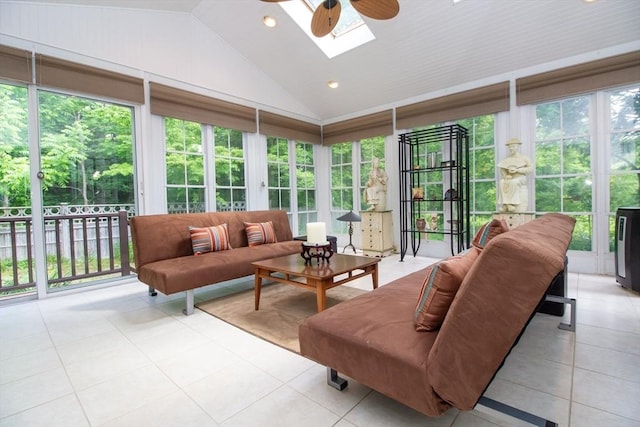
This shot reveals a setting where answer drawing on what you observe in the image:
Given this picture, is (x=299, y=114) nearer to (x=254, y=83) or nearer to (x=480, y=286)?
(x=254, y=83)

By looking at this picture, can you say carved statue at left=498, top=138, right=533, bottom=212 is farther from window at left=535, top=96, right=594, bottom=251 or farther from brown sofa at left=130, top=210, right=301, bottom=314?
brown sofa at left=130, top=210, right=301, bottom=314

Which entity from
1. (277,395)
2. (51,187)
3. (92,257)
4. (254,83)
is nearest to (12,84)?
(51,187)

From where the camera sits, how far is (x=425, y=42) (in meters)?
3.85

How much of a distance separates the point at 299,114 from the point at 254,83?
1056 mm

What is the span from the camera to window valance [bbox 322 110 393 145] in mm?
5191

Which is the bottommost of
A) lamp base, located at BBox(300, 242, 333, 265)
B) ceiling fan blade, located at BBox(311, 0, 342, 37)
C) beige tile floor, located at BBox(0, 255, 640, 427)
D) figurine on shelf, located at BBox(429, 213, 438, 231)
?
beige tile floor, located at BBox(0, 255, 640, 427)

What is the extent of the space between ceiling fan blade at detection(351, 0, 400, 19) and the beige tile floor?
103 inches

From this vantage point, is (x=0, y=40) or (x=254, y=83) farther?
(x=254, y=83)

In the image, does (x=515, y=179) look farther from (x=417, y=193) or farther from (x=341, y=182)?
(x=341, y=182)

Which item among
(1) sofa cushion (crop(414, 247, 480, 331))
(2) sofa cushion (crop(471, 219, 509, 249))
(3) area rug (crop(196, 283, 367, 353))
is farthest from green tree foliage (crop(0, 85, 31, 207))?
(2) sofa cushion (crop(471, 219, 509, 249))

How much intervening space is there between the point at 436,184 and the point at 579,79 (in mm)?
2031

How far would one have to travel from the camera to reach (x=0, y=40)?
2.83 metres

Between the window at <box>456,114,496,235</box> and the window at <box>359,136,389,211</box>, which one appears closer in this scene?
the window at <box>456,114,496,235</box>

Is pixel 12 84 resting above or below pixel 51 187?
above
